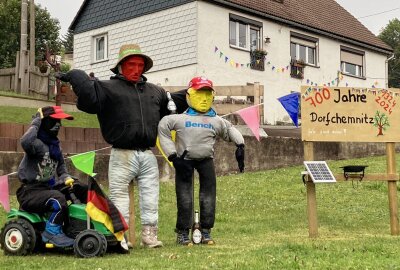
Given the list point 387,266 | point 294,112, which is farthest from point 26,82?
point 387,266

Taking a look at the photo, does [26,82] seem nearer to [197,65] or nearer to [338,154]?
[197,65]

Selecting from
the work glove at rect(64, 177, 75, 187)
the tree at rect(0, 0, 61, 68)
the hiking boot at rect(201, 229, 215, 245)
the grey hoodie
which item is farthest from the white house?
the tree at rect(0, 0, 61, 68)

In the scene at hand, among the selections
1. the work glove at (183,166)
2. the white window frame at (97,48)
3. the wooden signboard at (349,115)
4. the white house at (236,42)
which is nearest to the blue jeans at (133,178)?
the work glove at (183,166)

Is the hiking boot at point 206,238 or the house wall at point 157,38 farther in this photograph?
the house wall at point 157,38

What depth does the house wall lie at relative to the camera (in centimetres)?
2425

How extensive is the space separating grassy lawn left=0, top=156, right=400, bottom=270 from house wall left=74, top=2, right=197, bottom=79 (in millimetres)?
10186

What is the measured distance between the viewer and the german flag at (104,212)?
21.3ft

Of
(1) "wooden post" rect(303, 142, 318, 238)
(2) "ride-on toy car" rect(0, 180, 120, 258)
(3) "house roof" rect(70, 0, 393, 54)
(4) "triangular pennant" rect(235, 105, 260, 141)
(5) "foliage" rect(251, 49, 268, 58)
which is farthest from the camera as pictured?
(3) "house roof" rect(70, 0, 393, 54)

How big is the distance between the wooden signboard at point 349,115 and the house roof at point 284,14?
16.7 m

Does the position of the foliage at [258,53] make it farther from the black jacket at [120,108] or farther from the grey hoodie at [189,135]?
the black jacket at [120,108]

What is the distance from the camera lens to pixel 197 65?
23.8 m

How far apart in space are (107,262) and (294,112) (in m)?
4.40

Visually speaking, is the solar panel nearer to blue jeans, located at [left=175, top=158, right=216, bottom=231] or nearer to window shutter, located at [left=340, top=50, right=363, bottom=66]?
blue jeans, located at [left=175, top=158, right=216, bottom=231]

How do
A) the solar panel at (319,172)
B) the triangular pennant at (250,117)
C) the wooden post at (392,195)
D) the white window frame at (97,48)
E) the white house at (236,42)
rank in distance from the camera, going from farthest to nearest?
the white window frame at (97,48) < the white house at (236,42) < the triangular pennant at (250,117) < the wooden post at (392,195) < the solar panel at (319,172)
